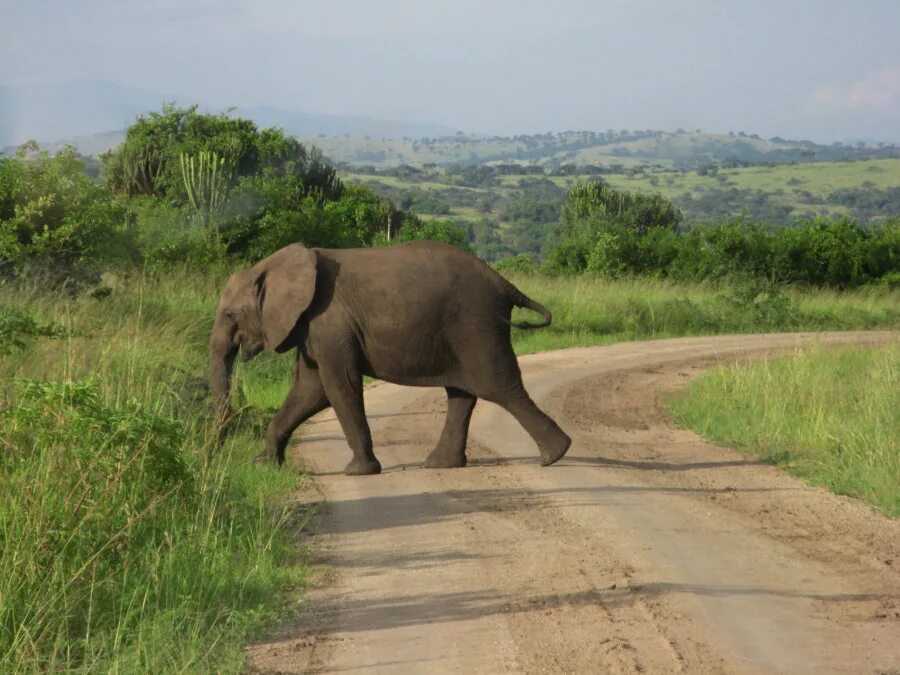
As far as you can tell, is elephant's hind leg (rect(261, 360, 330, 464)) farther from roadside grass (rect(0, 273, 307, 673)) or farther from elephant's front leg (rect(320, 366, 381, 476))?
roadside grass (rect(0, 273, 307, 673))

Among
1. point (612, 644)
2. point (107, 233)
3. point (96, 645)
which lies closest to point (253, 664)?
point (96, 645)

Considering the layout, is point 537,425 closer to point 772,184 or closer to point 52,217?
point 52,217

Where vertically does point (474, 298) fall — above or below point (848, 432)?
above

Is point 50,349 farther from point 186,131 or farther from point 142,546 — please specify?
point 186,131

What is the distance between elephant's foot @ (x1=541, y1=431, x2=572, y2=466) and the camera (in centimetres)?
1137

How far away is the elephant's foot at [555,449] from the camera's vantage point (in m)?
11.4

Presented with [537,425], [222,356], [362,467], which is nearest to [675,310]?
[537,425]

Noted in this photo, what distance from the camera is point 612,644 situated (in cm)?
627

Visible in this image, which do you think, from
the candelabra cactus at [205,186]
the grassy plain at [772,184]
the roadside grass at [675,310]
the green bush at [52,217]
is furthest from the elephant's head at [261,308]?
the grassy plain at [772,184]

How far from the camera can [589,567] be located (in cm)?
780

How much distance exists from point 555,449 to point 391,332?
1636 millimetres

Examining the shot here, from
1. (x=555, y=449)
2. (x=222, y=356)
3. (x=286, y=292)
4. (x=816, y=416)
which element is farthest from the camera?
(x=816, y=416)

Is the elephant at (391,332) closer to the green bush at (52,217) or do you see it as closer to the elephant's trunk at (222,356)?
the elephant's trunk at (222,356)

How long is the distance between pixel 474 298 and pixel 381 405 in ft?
15.7
